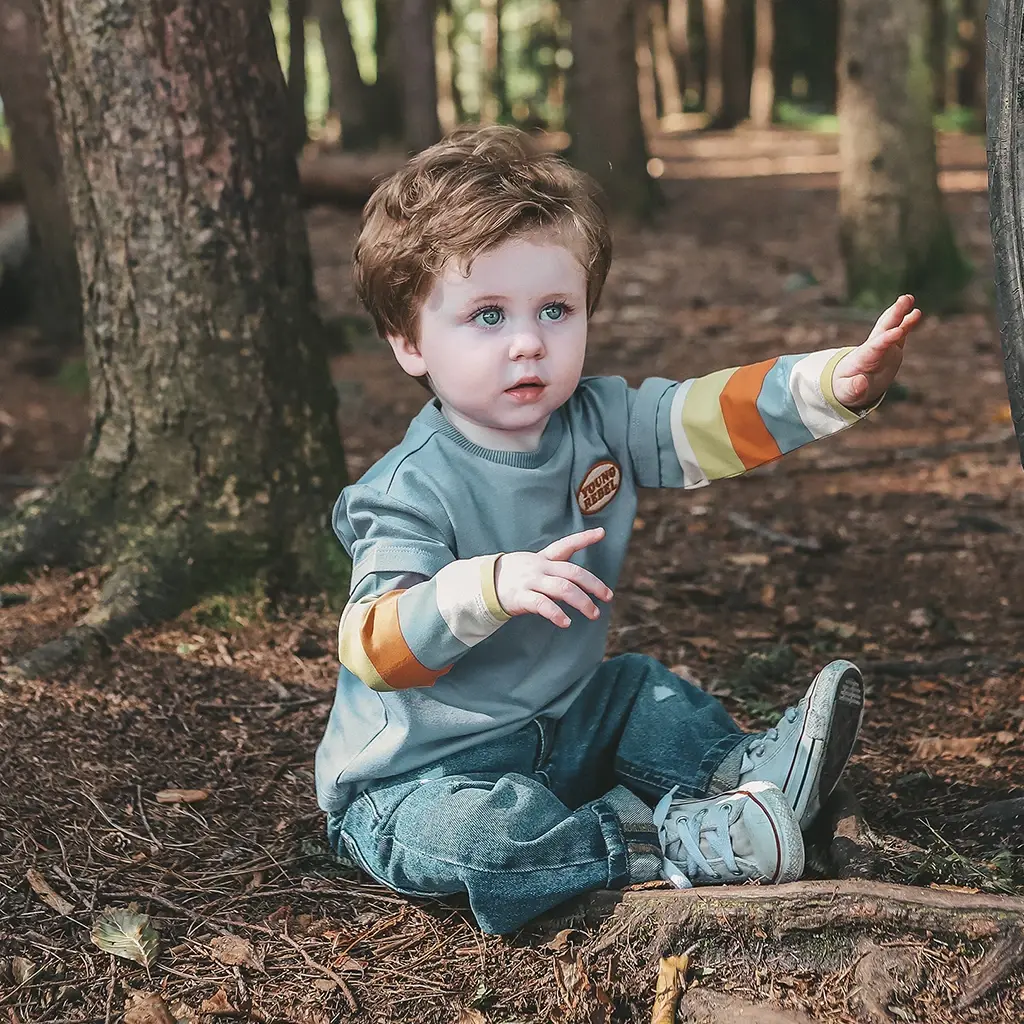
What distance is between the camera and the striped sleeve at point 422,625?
2.18 m

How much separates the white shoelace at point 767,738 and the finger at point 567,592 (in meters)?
0.73

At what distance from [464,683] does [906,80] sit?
5994mm

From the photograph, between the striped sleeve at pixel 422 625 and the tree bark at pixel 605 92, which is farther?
the tree bark at pixel 605 92

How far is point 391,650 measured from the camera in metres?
2.27

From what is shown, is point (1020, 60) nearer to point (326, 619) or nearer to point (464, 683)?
point (464, 683)

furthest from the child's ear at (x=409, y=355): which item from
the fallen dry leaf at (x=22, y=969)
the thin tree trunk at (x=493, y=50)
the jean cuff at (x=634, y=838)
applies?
the thin tree trunk at (x=493, y=50)

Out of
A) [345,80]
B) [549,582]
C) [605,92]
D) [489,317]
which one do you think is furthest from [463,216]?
[345,80]

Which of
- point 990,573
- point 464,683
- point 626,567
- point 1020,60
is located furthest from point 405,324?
point 990,573

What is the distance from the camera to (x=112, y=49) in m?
3.46

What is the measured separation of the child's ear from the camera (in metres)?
2.57

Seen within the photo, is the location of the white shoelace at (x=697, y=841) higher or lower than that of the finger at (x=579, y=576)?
lower

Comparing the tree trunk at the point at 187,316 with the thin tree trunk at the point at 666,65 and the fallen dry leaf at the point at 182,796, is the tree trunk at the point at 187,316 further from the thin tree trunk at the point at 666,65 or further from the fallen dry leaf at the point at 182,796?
the thin tree trunk at the point at 666,65

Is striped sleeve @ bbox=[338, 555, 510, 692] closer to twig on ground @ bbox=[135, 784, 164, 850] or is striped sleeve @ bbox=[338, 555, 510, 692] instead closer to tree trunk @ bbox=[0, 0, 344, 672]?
twig on ground @ bbox=[135, 784, 164, 850]

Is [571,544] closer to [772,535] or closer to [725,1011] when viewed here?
[725,1011]
